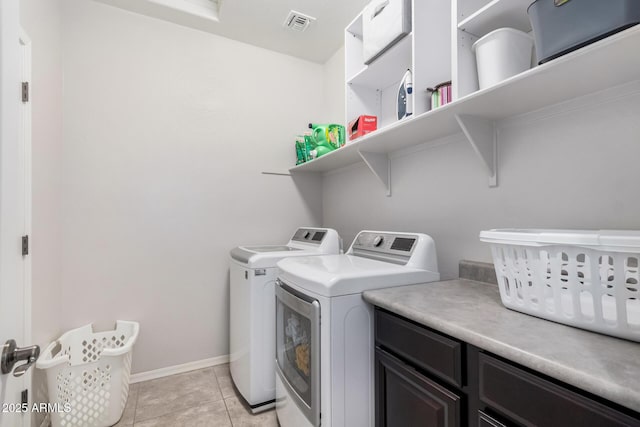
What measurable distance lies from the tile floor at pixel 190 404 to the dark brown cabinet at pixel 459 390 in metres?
1.02

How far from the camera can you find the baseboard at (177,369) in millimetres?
2148

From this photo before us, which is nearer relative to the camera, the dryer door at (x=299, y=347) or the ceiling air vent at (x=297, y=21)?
the dryer door at (x=299, y=347)

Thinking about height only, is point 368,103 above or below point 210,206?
above

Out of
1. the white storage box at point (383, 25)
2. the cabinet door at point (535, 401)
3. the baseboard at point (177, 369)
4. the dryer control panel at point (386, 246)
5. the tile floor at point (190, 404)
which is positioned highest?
the white storage box at point (383, 25)

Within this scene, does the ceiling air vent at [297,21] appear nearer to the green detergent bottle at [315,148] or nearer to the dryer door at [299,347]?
the green detergent bottle at [315,148]

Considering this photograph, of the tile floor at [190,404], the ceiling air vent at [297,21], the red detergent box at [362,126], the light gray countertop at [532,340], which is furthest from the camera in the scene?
the ceiling air vent at [297,21]

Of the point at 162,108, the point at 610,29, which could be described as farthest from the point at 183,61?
the point at 610,29

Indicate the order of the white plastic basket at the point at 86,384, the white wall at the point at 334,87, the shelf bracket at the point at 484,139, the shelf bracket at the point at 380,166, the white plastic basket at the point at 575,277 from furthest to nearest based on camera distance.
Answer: the white wall at the point at 334,87 → the shelf bracket at the point at 380,166 → the white plastic basket at the point at 86,384 → the shelf bracket at the point at 484,139 → the white plastic basket at the point at 575,277

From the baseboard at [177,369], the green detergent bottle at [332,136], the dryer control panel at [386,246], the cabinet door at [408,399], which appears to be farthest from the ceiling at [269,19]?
the baseboard at [177,369]

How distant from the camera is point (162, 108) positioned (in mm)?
2271

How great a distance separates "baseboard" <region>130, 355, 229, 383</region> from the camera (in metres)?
2.15

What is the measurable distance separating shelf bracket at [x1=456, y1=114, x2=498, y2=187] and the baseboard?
2.34m

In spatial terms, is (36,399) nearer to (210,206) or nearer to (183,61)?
(210,206)

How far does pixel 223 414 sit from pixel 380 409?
3.72 ft
